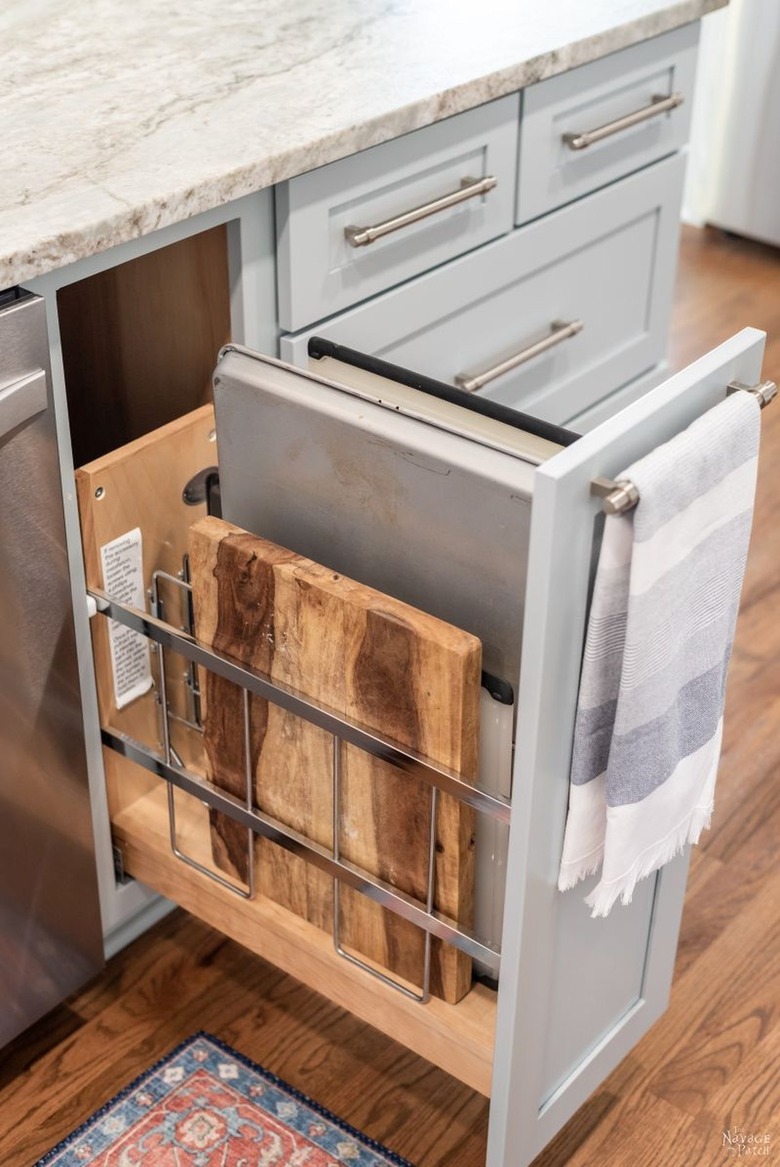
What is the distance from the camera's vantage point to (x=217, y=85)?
1.31m

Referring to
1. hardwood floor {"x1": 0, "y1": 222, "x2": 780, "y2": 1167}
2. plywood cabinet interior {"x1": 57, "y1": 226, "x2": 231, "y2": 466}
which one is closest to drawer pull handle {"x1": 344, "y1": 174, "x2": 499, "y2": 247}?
plywood cabinet interior {"x1": 57, "y1": 226, "x2": 231, "y2": 466}

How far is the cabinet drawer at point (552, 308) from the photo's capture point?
1.43 m

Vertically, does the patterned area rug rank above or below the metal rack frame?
below

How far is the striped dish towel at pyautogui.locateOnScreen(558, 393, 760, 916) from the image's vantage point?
2.92 feet

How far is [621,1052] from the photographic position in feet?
4.20

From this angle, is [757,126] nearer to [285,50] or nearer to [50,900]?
[285,50]

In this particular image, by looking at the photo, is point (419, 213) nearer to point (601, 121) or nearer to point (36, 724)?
Answer: point (601, 121)

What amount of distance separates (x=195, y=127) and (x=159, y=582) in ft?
1.33

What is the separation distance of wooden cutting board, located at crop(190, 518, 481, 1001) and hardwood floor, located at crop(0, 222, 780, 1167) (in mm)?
244

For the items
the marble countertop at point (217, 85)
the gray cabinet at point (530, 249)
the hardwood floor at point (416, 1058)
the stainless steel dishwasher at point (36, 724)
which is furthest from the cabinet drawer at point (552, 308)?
Result: the hardwood floor at point (416, 1058)

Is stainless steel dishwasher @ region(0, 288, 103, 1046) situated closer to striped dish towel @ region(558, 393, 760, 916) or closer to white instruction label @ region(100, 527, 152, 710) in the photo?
white instruction label @ region(100, 527, 152, 710)

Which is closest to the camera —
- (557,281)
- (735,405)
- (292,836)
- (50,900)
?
(735,405)

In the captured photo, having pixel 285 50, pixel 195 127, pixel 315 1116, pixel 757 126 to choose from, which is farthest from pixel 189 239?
pixel 757 126

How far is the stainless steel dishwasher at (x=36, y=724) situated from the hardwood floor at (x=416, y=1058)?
0.09 m
